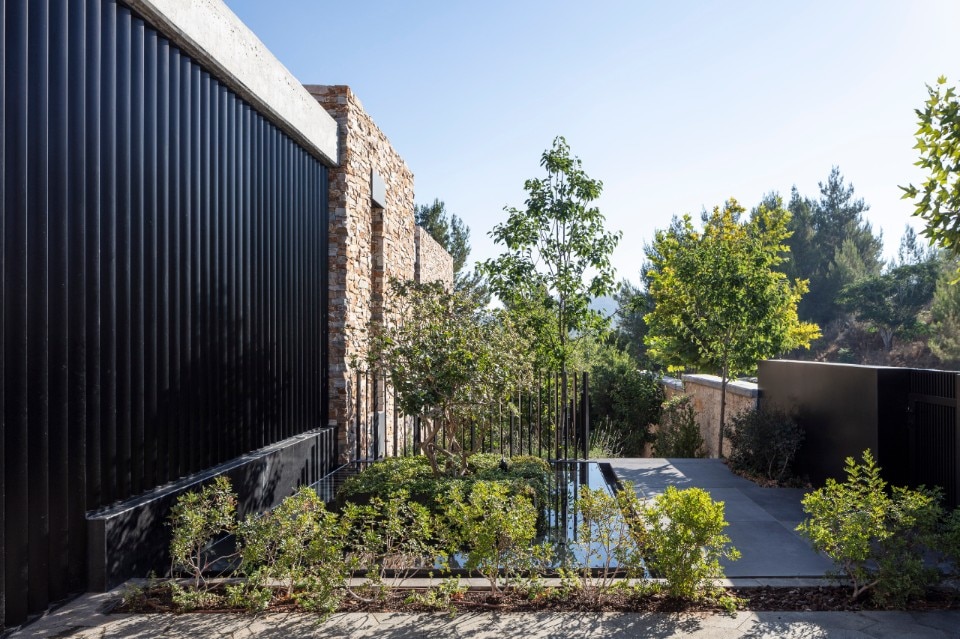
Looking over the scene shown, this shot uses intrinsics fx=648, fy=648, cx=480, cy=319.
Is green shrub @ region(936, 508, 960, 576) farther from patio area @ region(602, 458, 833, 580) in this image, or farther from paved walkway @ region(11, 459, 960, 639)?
patio area @ region(602, 458, 833, 580)

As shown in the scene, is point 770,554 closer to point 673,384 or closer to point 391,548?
point 391,548

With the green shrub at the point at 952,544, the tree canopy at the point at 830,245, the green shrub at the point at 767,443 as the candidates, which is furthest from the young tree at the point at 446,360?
the tree canopy at the point at 830,245

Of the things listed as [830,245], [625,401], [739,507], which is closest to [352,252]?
[739,507]

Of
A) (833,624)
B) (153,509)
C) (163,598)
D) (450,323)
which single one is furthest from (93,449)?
(833,624)

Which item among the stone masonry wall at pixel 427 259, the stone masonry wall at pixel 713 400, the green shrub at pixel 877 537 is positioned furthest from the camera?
the stone masonry wall at pixel 427 259

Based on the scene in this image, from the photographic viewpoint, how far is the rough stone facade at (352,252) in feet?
25.3

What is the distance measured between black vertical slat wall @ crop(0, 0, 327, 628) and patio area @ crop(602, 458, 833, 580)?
12.6 feet

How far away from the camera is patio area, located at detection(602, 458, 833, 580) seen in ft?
14.1

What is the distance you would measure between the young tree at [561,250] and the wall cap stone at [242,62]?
3180mm

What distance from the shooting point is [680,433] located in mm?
10898

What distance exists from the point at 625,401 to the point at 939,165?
10650 mm

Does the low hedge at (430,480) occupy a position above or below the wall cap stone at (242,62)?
below

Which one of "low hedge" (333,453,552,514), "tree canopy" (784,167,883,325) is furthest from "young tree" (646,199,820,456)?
"tree canopy" (784,167,883,325)

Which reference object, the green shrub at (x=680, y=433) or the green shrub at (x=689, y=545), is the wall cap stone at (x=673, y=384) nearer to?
the green shrub at (x=680, y=433)
